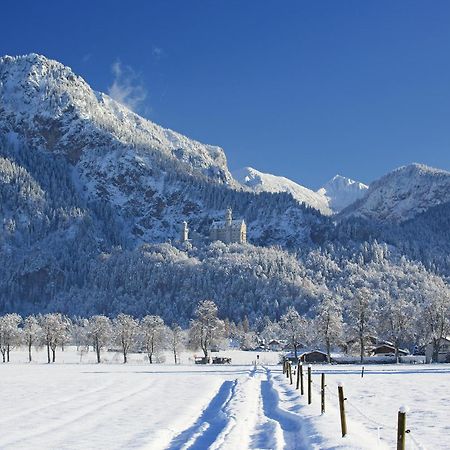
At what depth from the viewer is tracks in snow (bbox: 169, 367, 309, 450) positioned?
17.5m

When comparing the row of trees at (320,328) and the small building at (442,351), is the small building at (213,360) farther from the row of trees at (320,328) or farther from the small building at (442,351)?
the small building at (442,351)

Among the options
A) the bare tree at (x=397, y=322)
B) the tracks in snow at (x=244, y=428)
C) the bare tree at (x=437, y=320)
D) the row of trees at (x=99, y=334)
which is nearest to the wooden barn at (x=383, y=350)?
the bare tree at (x=397, y=322)

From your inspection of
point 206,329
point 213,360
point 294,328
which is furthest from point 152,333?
point 294,328

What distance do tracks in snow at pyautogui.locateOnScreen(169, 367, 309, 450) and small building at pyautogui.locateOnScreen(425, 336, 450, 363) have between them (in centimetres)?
9072

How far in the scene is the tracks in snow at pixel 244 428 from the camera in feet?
57.3

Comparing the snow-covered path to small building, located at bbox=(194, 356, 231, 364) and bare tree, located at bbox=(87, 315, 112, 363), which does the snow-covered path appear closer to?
small building, located at bbox=(194, 356, 231, 364)

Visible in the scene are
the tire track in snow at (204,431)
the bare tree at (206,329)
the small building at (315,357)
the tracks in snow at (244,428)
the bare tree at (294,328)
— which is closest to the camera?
the tracks in snow at (244,428)

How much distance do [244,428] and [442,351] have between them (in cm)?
10574

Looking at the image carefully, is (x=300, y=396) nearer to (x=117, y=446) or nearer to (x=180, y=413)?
(x=180, y=413)

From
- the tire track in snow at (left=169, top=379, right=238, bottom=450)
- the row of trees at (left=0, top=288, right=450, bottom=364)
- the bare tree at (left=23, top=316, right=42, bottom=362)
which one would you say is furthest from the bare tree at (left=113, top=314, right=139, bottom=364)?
the tire track in snow at (left=169, top=379, right=238, bottom=450)

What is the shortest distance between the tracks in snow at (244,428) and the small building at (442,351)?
90.7 m

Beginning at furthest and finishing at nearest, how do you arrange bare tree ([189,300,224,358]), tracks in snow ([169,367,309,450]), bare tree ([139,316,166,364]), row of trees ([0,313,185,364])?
row of trees ([0,313,185,364])
bare tree ([139,316,166,364])
bare tree ([189,300,224,358])
tracks in snow ([169,367,309,450])

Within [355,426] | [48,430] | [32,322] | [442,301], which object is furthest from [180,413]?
[32,322]

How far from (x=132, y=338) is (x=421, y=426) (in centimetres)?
11430
